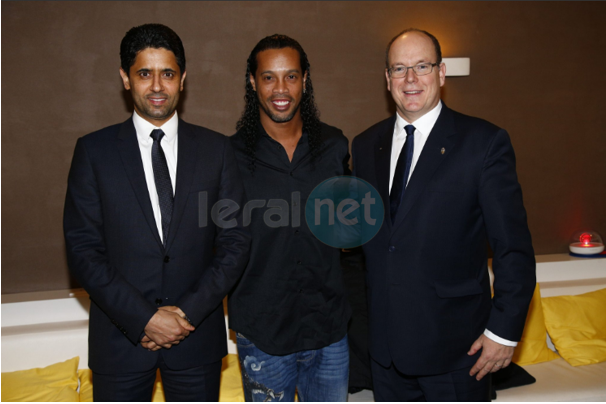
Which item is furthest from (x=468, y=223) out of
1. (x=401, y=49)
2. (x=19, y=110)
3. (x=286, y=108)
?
(x=19, y=110)

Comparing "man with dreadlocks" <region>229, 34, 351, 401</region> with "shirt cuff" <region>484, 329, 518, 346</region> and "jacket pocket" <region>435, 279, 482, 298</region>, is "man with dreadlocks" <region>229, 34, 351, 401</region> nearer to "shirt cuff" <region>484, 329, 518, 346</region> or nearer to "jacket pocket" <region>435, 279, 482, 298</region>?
"jacket pocket" <region>435, 279, 482, 298</region>

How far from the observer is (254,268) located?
79.6 inches

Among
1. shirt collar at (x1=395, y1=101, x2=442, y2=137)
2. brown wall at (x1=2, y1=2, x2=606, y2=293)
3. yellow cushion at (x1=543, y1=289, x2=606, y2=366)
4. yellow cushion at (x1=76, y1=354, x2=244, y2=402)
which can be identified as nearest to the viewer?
shirt collar at (x1=395, y1=101, x2=442, y2=137)

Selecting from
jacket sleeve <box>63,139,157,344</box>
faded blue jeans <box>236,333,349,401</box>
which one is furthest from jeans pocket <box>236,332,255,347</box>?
jacket sleeve <box>63,139,157,344</box>

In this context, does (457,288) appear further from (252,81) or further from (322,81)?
(322,81)

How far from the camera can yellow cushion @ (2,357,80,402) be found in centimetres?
250

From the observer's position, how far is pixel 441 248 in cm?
175

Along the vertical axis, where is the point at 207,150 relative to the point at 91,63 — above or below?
below

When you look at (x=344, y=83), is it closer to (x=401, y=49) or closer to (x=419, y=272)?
(x=401, y=49)

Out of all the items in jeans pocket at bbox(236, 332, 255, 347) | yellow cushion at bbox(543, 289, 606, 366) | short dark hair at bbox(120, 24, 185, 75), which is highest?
short dark hair at bbox(120, 24, 185, 75)

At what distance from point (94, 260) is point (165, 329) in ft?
1.16

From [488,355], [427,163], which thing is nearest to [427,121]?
[427,163]

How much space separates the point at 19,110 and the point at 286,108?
1.93 meters

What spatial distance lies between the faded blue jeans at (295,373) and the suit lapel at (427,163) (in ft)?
2.29
